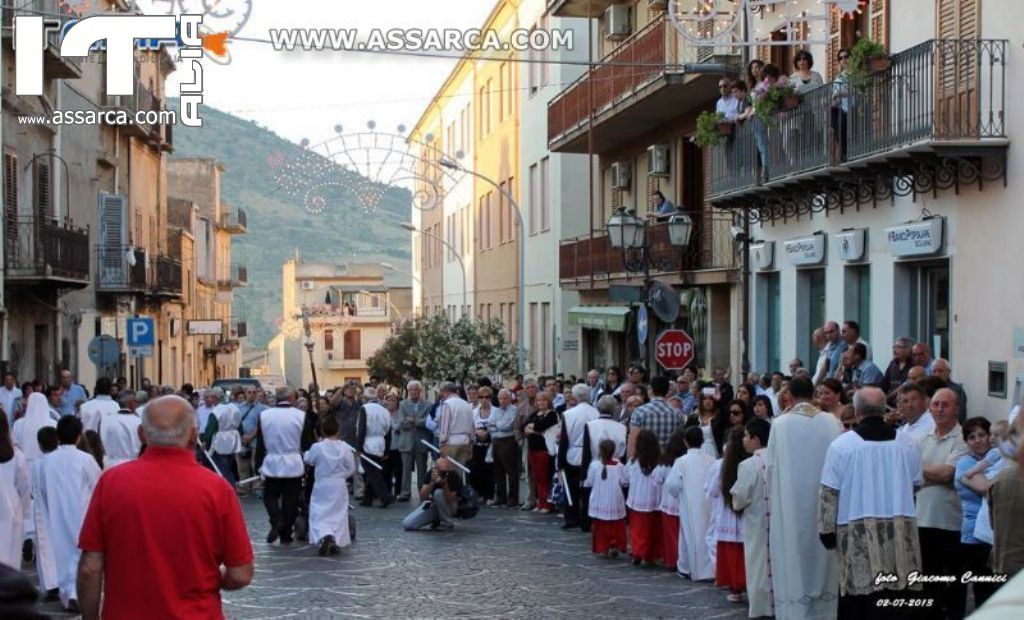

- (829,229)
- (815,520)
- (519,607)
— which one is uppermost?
(829,229)

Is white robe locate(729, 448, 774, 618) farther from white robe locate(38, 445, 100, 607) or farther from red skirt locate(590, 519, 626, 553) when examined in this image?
white robe locate(38, 445, 100, 607)

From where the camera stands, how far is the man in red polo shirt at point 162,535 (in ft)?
22.3

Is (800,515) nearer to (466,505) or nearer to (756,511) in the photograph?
(756,511)

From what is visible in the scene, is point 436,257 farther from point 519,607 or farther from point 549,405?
point 519,607

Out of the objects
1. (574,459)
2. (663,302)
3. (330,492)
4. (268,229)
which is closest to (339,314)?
(268,229)

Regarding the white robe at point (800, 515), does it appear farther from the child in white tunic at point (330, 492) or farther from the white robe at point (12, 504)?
the child in white tunic at point (330, 492)

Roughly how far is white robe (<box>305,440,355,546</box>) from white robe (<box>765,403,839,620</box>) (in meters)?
6.92

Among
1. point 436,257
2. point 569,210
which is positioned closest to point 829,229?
point 569,210

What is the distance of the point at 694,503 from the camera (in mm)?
15125

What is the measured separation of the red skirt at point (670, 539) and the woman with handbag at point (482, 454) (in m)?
7.91

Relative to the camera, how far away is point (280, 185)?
30406mm

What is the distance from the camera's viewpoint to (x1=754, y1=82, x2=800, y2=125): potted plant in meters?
20.9

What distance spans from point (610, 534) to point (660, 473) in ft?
4.57

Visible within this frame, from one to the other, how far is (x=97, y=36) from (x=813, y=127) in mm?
17250
